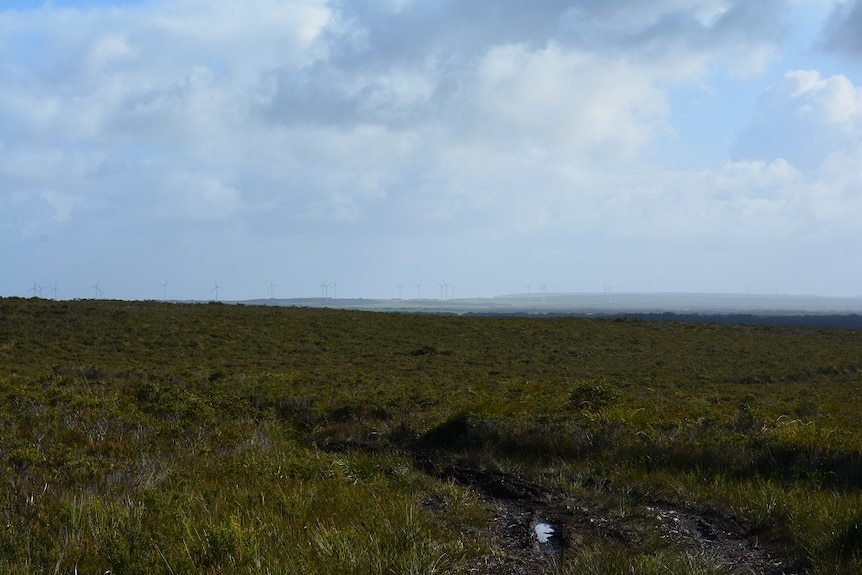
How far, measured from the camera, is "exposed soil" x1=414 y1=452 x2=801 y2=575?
6.59 meters

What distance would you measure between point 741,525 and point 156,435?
9194 millimetres

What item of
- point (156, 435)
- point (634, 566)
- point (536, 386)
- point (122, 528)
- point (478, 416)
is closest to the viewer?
point (634, 566)

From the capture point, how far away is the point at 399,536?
6.62 metres

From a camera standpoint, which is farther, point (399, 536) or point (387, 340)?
point (387, 340)

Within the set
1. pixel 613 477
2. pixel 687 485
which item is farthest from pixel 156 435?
pixel 687 485

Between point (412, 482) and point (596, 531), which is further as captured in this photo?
point (412, 482)

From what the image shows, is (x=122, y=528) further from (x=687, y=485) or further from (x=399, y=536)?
(x=687, y=485)

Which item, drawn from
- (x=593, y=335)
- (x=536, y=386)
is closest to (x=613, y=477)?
(x=536, y=386)

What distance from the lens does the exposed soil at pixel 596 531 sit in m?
6.59

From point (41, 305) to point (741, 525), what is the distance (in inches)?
2252

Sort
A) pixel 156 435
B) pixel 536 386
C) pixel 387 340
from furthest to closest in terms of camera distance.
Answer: pixel 387 340 < pixel 536 386 < pixel 156 435

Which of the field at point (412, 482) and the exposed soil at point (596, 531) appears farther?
the exposed soil at point (596, 531)

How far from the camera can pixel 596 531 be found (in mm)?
7547

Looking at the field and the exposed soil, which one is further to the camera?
the exposed soil
